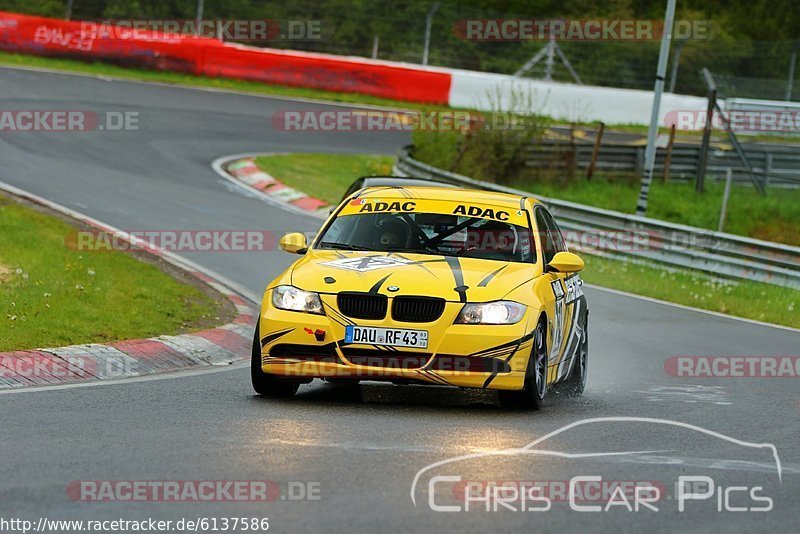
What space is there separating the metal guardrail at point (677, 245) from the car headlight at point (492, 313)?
42.2 ft

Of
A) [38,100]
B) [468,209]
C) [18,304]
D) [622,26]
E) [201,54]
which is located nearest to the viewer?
[468,209]

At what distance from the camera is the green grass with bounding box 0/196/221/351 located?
1138cm

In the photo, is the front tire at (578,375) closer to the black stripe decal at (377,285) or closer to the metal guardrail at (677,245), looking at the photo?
the black stripe decal at (377,285)

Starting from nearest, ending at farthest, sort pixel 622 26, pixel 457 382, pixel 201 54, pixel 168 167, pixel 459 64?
1. pixel 457 382
2. pixel 168 167
3. pixel 201 54
4. pixel 459 64
5. pixel 622 26

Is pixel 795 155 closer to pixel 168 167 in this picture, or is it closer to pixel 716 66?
pixel 716 66

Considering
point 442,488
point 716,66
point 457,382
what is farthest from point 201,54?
point 442,488

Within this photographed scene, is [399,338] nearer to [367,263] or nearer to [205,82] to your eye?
[367,263]

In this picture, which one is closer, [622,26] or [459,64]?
[459,64]

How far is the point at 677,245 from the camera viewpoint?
2270cm

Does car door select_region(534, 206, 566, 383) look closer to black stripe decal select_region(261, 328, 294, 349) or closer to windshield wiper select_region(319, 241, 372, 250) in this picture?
windshield wiper select_region(319, 241, 372, 250)

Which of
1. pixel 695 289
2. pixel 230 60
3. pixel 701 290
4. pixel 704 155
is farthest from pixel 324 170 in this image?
pixel 230 60

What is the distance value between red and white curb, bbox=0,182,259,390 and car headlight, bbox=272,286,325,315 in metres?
1.63

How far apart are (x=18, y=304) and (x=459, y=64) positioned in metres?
29.7

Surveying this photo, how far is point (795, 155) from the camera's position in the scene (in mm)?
33656
